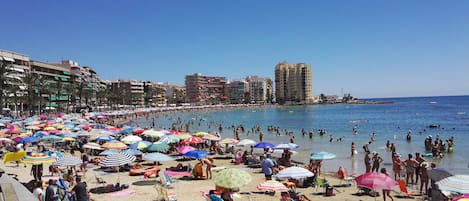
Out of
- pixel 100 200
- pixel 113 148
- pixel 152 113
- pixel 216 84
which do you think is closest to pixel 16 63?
pixel 152 113

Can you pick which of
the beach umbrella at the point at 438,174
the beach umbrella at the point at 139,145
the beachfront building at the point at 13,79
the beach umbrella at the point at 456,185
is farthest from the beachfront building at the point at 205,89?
the beach umbrella at the point at 456,185

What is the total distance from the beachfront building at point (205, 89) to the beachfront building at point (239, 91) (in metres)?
3.39

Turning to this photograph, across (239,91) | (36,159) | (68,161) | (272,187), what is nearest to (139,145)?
(68,161)

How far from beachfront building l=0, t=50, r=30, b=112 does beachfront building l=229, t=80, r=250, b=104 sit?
116157 mm

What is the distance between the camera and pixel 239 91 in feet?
630

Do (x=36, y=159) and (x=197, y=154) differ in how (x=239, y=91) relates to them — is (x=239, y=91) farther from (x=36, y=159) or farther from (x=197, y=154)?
(x=36, y=159)

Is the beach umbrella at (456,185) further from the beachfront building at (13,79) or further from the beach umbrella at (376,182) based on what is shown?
the beachfront building at (13,79)

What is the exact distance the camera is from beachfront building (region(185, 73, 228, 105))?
7131 inches

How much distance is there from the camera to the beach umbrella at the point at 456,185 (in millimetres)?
9226

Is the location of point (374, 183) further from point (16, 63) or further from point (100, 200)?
point (16, 63)

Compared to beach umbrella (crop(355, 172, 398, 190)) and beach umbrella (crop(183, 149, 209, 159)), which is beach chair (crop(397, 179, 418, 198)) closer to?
beach umbrella (crop(355, 172, 398, 190))

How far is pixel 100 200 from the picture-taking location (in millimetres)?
12266

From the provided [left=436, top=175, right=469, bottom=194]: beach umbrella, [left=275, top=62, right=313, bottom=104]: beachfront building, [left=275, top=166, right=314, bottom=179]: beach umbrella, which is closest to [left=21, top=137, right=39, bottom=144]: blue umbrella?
[left=275, top=166, right=314, bottom=179]: beach umbrella

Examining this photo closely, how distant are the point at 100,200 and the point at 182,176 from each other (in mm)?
4319
